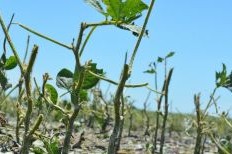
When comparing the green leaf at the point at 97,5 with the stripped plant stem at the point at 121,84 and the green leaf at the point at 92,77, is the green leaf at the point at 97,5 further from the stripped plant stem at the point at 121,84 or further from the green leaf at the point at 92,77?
the green leaf at the point at 92,77

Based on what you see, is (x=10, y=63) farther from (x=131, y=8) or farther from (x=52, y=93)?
(x=131, y=8)

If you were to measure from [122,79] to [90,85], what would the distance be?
15.5 inches

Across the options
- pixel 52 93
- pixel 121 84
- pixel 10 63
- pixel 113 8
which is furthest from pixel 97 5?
pixel 10 63

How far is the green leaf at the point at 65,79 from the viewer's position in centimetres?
163

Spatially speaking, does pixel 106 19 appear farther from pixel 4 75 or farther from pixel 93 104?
pixel 93 104

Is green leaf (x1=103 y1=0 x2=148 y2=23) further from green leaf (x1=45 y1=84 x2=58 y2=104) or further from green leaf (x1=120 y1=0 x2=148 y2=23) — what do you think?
green leaf (x1=45 y1=84 x2=58 y2=104)

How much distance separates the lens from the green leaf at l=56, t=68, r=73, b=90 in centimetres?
163

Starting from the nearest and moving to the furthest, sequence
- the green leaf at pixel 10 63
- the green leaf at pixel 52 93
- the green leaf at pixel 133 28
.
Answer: the green leaf at pixel 133 28 → the green leaf at pixel 52 93 → the green leaf at pixel 10 63

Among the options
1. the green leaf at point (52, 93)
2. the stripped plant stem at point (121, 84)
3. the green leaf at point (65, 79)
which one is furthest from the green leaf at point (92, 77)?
the stripped plant stem at point (121, 84)

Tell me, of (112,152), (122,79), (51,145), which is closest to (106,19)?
(122,79)

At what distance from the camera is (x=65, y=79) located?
1.64 meters

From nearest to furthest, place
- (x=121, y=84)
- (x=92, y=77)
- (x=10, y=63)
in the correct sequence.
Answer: (x=121, y=84), (x=92, y=77), (x=10, y=63)

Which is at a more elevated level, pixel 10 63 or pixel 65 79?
pixel 10 63

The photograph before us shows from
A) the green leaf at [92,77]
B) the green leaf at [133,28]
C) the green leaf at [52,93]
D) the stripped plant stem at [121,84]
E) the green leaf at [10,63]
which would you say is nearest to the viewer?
the stripped plant stem at [121,84]
